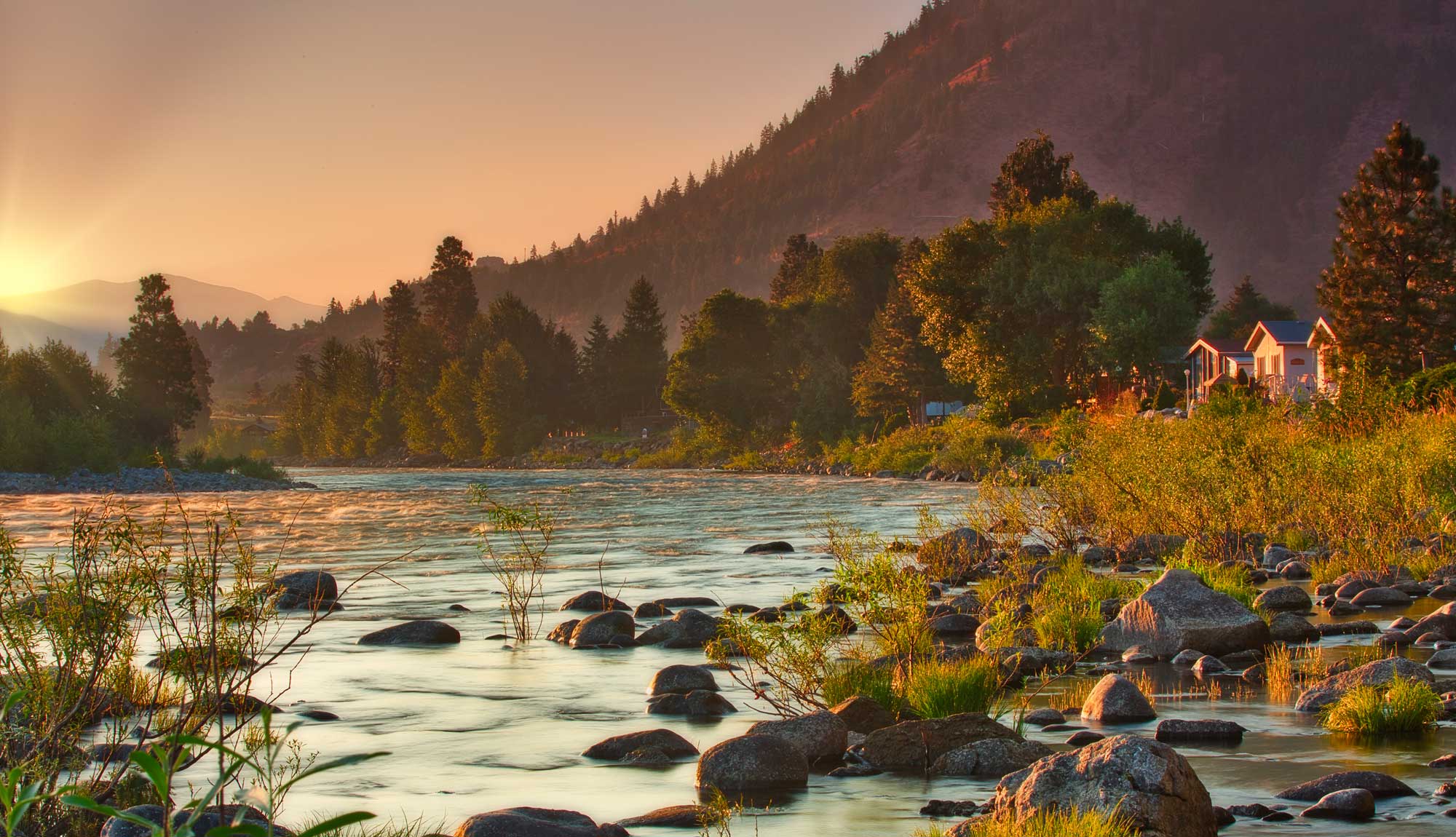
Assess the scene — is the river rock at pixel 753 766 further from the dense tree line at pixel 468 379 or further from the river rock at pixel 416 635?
the dense tree line at pixel 468 379

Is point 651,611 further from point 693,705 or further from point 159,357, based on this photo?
point 159,357

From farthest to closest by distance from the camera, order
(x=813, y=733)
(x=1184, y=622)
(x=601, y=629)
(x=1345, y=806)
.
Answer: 1. (x=601, y=629)
2. (x=1184, y=622)
3. (x=813, y=733)
4. (x=1345, y=806)

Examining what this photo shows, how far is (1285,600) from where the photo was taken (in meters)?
16.8

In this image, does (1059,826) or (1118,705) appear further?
(1118,705)

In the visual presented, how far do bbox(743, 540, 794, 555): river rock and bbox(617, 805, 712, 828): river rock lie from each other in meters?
21.8

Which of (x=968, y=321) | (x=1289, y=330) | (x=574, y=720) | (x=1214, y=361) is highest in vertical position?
(x=968, y=321)

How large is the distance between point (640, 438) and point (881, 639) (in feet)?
398

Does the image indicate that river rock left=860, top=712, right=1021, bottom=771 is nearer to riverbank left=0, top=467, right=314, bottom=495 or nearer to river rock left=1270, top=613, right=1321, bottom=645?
river rock left=1270, top=613, right=1321, bottom=645

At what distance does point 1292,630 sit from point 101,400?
8054cm

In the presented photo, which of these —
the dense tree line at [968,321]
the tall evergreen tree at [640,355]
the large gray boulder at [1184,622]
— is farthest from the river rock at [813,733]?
the tall evergreen tree at [640,355]

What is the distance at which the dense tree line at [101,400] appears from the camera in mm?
70875

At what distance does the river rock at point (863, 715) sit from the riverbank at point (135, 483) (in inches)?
2318

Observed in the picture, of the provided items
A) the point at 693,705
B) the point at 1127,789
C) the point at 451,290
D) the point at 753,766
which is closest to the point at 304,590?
the point at 693,705

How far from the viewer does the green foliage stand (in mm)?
10414
